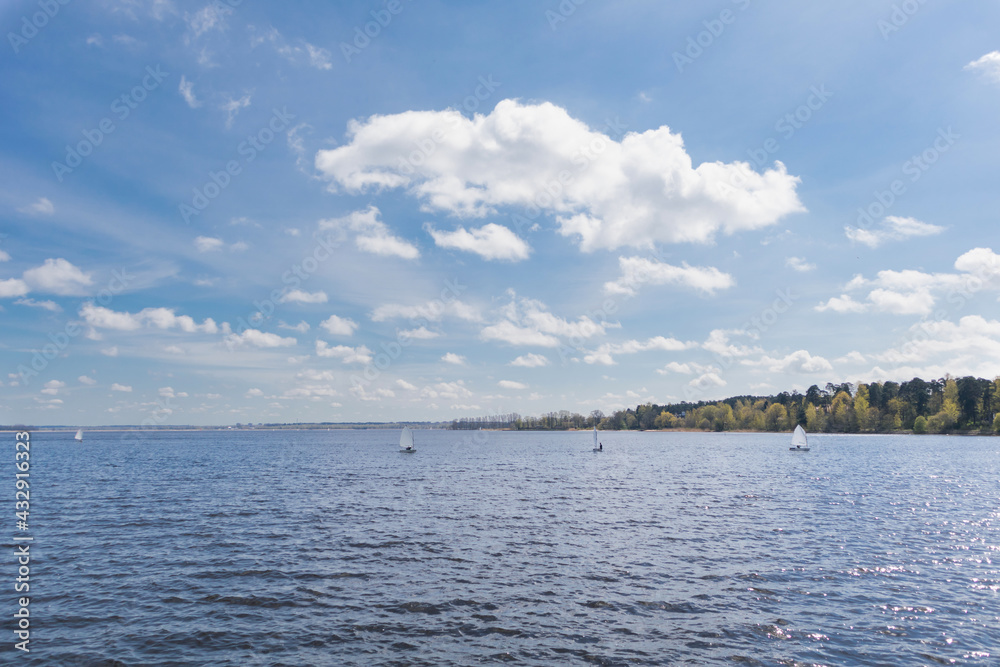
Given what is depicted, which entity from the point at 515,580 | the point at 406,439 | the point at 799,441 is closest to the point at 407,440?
the point at 406,439

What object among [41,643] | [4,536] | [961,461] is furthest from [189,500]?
[961,461]

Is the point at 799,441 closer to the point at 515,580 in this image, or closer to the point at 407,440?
the point at 407,440

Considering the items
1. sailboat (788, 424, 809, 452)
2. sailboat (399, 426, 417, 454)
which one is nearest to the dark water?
sailboat (399, 426, 417, 454)

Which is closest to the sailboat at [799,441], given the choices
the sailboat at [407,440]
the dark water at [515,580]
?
the dark water at [515,580]

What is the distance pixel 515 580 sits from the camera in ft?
84.8

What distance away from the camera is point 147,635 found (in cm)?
1970

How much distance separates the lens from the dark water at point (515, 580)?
1855 cm

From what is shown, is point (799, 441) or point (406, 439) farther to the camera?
point (406, 439)

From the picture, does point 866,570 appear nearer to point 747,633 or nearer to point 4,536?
point 747,633

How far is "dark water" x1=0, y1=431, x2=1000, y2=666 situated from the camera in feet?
60.8

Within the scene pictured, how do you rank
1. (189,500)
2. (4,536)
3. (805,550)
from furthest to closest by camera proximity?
(189,500) < (4,536) < (805,550)

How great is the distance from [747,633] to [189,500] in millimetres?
53883

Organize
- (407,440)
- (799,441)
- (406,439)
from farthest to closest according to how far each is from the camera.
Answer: (406,439)
(407,440)
(799,441)

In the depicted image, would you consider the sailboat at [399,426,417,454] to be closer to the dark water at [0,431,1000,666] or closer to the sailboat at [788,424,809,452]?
the dark water at [0,431,1000,666]
